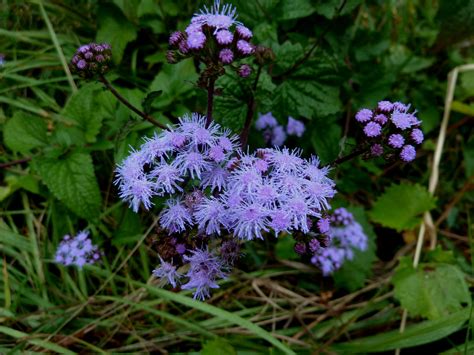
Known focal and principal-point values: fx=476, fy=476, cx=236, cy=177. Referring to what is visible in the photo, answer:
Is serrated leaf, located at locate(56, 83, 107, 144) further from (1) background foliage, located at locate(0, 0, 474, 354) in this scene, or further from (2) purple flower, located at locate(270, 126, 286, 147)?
(2) purple flower, located at locate(270, 126, 286, 147)

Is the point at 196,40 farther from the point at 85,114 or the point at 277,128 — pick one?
Answer: the point at 277,128

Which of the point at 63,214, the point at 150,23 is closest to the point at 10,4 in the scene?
the point at 150,23

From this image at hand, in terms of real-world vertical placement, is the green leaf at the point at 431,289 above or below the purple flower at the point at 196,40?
below

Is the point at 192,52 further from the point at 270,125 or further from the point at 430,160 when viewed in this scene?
the point at 430,160

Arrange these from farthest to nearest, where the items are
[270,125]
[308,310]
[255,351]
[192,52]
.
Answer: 1. [270,125]
2. [308,310]
3. [255,351]
4. [192,52]

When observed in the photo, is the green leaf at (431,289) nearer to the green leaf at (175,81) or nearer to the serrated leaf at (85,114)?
the green leaf at (175,81)

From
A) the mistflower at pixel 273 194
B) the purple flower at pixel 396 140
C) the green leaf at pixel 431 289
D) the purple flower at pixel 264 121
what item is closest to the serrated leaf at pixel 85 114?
the purple flower at pixel 264 121
